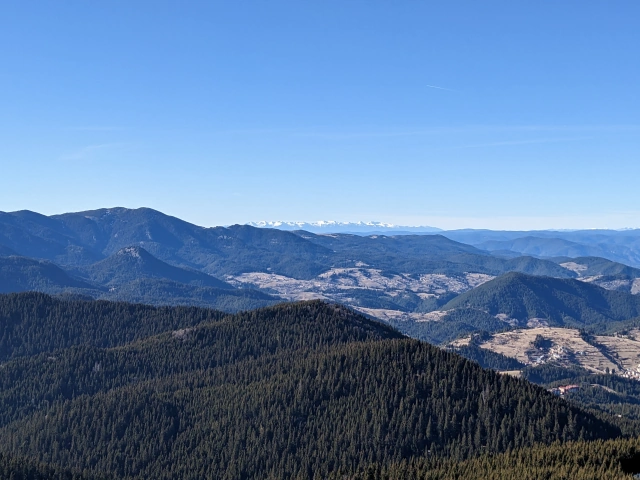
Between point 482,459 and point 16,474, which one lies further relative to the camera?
point 16,474

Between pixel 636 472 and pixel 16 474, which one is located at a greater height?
pixel 636 472

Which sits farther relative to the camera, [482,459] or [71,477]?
[71,477]

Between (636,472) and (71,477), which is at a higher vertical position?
(636,472)

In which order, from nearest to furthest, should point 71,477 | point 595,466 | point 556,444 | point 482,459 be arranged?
point 595,466 < point 482,459 < point 556,444 < point 71,477

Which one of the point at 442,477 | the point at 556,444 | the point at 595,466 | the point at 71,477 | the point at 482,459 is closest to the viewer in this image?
the point at 595,466

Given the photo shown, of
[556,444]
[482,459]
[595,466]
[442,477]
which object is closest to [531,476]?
[595,466]

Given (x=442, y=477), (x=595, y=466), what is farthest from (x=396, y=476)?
(x=595, y=466)

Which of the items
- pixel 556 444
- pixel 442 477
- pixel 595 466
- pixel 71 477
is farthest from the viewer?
pixel 71 477

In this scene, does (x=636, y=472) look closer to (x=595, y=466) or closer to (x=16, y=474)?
(x=595, y=466)

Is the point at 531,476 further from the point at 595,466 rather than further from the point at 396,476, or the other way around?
the point at 396,476
